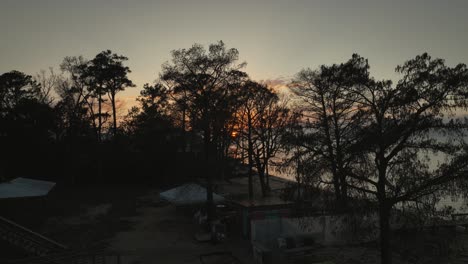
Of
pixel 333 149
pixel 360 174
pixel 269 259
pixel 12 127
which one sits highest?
pixel 12 127

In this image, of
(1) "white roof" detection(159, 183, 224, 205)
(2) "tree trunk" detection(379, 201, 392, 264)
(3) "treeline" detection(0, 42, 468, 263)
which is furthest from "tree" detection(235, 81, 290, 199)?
(2) "tree trunk" detection(379, 201, 392, 264)

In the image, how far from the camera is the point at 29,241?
1598 centimetres

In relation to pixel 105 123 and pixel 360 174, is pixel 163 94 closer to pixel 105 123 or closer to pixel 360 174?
pixel 360 174

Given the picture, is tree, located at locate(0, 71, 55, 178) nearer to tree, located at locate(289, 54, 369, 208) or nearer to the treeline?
the treeline

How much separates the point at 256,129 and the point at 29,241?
2120 cm

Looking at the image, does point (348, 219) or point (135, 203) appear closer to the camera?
point (348, 219)

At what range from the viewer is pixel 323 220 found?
16.7 meters

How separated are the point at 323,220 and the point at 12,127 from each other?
35.5 metres

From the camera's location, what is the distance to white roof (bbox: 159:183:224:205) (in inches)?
911

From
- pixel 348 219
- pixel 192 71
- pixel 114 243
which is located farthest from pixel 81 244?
pixel 348 219

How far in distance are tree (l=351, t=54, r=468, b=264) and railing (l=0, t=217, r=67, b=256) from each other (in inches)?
542

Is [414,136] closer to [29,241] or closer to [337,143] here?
[337,143]

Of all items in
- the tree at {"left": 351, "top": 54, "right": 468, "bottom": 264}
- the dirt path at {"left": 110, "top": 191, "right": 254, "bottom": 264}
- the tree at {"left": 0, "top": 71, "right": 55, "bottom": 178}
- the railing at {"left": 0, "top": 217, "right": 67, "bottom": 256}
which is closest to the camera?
the tree at {"left": 351, "top": 54, "right": 468, "bottom": 264}

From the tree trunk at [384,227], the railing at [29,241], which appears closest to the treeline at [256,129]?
the tree trunk at [384,227]
